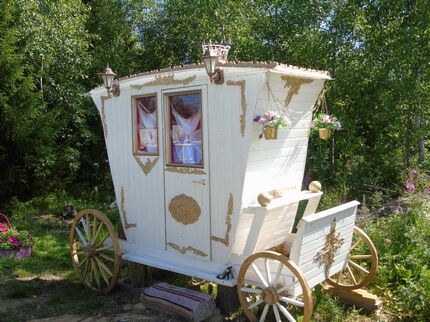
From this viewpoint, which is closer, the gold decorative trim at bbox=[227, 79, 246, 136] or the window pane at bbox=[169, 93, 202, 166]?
the gold decorative trim at bbox=[227, 79, 246, 136]

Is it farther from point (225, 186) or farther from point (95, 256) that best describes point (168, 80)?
point (95, 256)

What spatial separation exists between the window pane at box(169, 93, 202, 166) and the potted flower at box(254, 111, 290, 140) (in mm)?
702

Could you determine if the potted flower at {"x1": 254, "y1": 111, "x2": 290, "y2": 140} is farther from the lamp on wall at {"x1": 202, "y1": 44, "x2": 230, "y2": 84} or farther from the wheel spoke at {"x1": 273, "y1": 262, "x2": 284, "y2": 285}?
the wheel spoke at {"x1": 273, "y1": 262, "x2": 284, "y2": 285}

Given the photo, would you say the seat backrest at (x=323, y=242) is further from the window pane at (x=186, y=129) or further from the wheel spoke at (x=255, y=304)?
the window pane at (x=186, y=129)

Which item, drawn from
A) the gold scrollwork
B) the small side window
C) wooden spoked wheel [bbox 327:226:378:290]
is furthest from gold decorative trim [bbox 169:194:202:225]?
wooden spoked wheel [bbox 327:226:378:290]

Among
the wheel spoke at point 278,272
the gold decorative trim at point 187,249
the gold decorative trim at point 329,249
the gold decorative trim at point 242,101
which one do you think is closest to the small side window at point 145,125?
the gold decorative trim at point 187,249

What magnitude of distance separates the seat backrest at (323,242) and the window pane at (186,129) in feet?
4.12

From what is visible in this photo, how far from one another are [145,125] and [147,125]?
0.03 m

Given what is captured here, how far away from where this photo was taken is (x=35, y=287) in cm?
544

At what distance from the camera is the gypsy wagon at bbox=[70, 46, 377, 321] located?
377 cm

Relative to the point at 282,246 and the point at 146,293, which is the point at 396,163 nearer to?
the point at 282,246

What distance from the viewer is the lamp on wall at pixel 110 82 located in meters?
4.86

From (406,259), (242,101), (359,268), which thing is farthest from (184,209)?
(406,259)

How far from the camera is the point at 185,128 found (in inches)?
173
